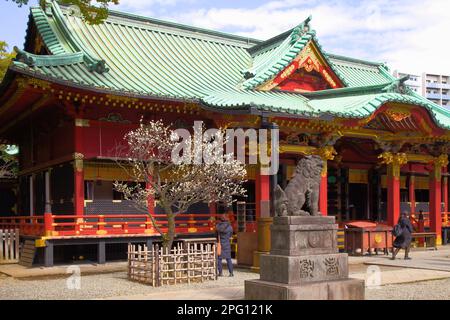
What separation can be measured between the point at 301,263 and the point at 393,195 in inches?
603

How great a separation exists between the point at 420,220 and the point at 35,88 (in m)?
18.7

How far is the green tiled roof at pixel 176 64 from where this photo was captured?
63.6ft

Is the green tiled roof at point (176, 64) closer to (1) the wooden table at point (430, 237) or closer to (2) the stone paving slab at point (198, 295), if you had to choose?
(1) the wooden table at point (430, 237)

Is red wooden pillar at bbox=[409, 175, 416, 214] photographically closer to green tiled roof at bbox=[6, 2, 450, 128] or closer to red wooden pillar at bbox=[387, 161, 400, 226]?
green tiled roof at bbox=[6, 2, 450, 128]

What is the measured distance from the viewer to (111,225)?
20.2 meters

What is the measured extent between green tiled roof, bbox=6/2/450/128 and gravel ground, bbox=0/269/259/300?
6131 millimetres

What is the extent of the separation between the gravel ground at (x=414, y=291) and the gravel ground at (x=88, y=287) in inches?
140

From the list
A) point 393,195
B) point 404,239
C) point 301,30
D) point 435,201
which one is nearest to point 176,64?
point 301,30

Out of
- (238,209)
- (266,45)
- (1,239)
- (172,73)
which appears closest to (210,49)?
(266,45)

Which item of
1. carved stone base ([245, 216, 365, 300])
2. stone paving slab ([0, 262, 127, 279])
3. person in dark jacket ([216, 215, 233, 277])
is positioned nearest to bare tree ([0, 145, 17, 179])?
stone paving slab ([0, 262, 127, 279])

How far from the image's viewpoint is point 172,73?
2322 cm

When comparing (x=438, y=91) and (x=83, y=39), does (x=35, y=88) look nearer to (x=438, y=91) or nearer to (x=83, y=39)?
(x=83, y=39)

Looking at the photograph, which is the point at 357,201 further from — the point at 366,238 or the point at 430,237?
the point at 366,238

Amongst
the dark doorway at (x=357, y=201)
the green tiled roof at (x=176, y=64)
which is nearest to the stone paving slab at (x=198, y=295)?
the green tiled roof at (x=176, y=64)
